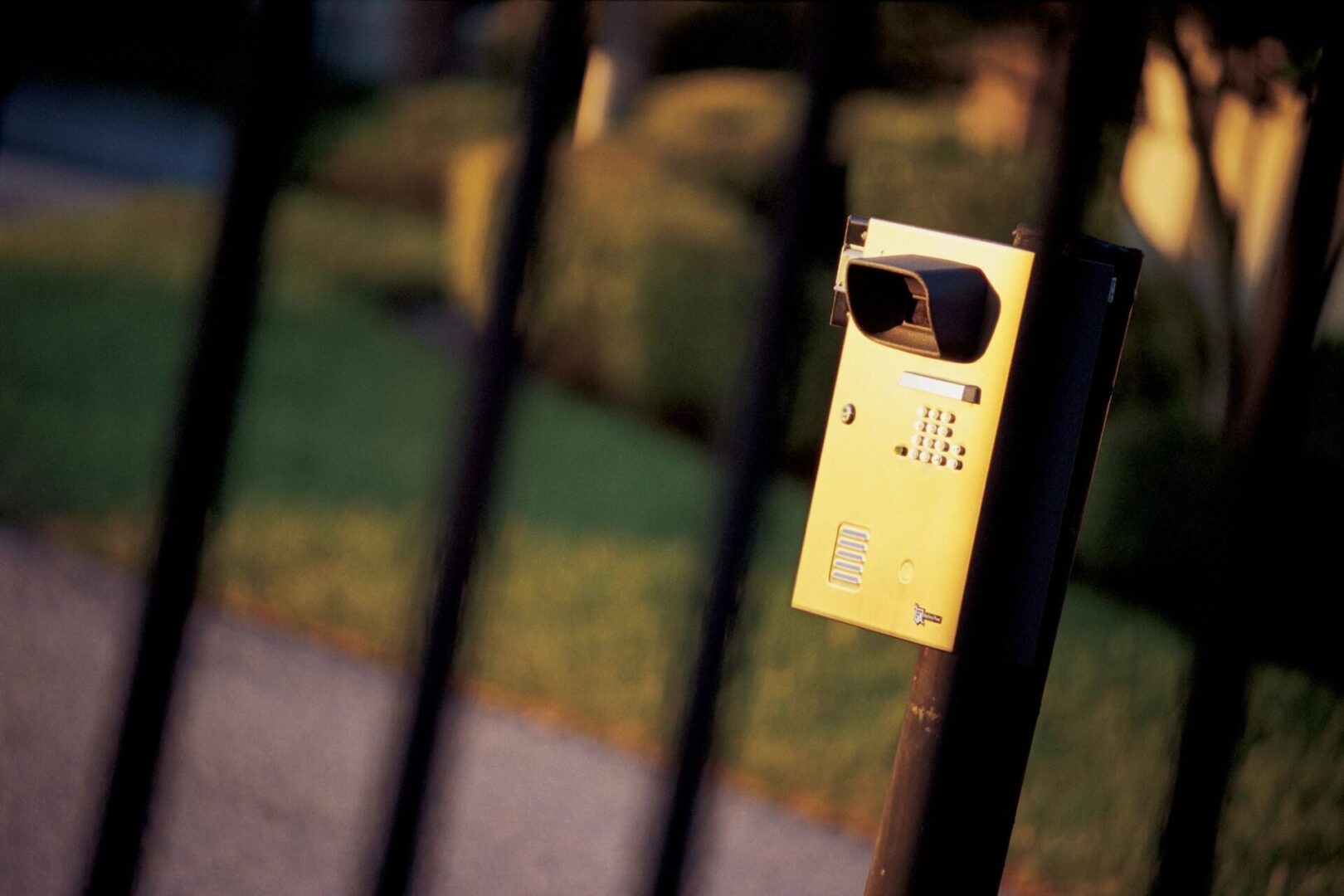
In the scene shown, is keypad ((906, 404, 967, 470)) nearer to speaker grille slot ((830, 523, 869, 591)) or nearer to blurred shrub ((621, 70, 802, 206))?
speaker grille slot ((830, 523, 869, 591))

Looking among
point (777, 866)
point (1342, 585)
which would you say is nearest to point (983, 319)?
point (777, 866)

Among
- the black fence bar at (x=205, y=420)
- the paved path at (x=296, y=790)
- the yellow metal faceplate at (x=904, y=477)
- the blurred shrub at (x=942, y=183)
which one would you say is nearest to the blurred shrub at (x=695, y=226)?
the blurred shrub at (x=942, y=183)

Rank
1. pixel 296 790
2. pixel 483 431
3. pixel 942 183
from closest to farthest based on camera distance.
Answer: pixel 483 431 → pixel 296 790 → pixel 942 183

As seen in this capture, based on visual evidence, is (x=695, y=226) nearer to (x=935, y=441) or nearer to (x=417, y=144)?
(x=417, y=144)

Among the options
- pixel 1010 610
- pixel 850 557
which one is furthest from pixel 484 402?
pixel 1010 610

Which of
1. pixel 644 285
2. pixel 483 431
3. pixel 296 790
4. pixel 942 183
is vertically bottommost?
pixel 296 790

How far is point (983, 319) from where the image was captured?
1.83 m

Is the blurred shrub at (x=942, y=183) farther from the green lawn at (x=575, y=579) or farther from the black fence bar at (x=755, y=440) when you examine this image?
the black fence bar at (x=755, y=440)

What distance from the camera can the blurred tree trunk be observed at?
1298cm

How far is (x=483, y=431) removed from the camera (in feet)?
5.60

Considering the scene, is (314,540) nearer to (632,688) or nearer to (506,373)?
(632,688)

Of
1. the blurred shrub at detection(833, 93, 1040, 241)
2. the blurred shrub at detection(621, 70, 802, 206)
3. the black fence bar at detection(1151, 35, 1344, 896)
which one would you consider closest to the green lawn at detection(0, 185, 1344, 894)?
the black fence bar at detection(1151, 35, 1344, 896)

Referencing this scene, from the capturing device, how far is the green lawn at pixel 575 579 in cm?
506

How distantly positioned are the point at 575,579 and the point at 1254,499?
5.04 metres
